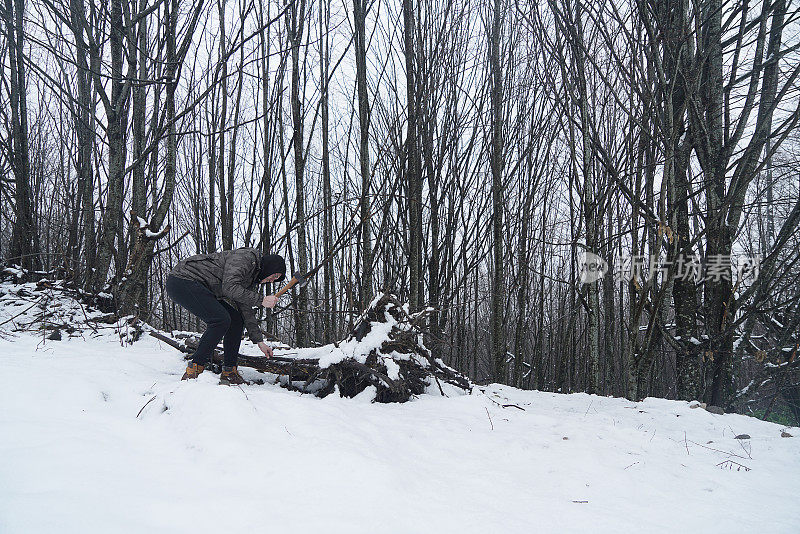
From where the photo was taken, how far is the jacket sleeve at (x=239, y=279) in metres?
3.31

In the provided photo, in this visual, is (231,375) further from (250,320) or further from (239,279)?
→ (239,279)

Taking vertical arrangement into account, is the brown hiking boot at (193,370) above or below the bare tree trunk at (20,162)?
below

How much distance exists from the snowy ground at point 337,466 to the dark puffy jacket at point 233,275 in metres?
0.74

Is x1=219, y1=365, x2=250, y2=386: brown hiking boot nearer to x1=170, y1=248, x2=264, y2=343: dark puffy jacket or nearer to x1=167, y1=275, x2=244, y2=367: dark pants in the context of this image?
x1=167, y1=275, x2=244, y2=367: dark pants

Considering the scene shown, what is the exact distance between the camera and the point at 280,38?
6.89 m

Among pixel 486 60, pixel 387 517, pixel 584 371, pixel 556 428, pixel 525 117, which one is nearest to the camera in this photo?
pixel 387 517

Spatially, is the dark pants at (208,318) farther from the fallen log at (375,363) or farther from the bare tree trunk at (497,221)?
the bare tree trunk at (497,221)

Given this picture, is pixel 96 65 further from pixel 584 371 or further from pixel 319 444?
pixel 584 371

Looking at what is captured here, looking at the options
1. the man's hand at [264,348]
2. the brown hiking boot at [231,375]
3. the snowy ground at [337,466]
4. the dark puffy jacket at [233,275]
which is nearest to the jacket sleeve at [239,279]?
the dark puffy jacket at [233,275]

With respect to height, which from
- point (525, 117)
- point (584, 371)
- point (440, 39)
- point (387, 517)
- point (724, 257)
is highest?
point (440, 39)

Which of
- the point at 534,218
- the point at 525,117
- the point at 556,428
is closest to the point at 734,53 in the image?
the point at 525,117

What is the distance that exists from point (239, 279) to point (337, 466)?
2.05 m

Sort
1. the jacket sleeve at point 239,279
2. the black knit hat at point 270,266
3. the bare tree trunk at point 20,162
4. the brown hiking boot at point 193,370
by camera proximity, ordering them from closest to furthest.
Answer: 1. the brown hiking boot at point 193,370
2. the jacket sleeve at point 239,279
3. the black knit hat at point 270,266
4. the bare tree trunk at point 20,162

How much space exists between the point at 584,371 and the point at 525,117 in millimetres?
6115
